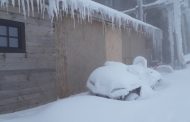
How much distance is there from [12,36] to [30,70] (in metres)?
0.94

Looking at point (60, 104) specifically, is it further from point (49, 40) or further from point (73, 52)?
point (73, 52)

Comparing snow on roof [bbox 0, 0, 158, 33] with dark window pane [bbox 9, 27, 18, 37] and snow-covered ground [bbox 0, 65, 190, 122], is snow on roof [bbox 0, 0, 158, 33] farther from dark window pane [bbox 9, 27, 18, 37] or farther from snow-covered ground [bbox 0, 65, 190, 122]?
snow-covered ground [bbox 0, 65, 190, 122]

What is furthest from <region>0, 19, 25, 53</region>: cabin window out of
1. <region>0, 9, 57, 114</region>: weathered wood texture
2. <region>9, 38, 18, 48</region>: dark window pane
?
<region>0, 9, 57, 114</region>: weathered wood texture

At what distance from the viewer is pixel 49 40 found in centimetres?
797

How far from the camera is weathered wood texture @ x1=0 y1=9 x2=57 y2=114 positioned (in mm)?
6551

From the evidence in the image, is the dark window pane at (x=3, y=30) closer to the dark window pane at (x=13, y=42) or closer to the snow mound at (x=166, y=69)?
the dark window pane at (x=13, y=42)

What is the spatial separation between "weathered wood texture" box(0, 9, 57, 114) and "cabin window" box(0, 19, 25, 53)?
4.1 inches

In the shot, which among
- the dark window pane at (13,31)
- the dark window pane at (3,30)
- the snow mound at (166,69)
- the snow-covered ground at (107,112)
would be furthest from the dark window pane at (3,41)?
the snow mound at (166,69)

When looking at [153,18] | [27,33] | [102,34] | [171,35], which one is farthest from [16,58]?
[153,18]

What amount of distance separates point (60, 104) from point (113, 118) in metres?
1.29

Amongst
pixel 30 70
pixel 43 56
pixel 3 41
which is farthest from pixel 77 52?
pixel 3 41

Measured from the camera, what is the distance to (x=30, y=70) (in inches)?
286

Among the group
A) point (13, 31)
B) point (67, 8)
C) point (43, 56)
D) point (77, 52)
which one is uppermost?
point (67, 8)

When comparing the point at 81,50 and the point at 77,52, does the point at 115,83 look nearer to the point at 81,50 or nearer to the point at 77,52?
the point at 77,52
